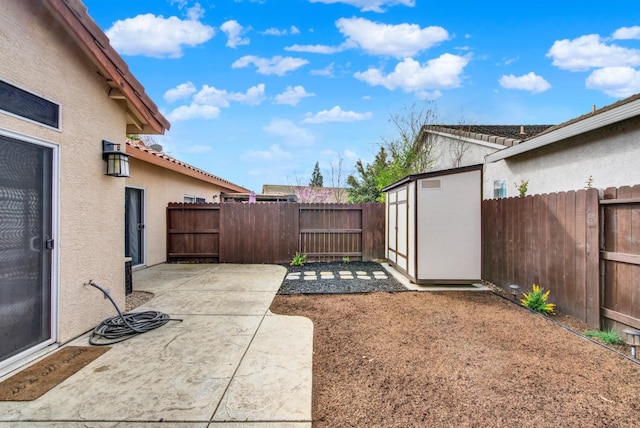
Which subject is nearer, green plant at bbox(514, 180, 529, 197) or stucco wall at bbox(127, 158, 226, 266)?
green plant at bbox(514, 180, 529, 197)

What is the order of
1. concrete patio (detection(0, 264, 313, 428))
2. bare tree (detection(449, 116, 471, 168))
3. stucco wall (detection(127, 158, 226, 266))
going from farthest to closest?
bare tree (detection(449, 116, 471, 168)), stucco wall (detection(127, 158, 226, 266)), concrete patio (detection(0, 264, 313, 428))

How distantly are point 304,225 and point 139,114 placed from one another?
208 inches

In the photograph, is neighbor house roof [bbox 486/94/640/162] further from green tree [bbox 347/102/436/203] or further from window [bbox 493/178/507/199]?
green tree [bbox 347/102/436/203]

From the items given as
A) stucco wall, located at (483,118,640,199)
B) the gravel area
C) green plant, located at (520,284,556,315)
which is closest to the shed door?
the gravel area

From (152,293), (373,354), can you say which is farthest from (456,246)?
(152,293)

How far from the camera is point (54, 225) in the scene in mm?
3217

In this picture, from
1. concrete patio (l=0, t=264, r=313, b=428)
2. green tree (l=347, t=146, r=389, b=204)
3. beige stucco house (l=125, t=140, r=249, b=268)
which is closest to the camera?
concrete patio (l=0, t=264, r=313, b=428)

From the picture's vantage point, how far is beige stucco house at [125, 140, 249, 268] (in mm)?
7156

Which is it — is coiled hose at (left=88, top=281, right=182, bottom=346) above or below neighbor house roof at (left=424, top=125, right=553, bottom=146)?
below

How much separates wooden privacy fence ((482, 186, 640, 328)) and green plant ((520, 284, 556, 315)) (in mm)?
140

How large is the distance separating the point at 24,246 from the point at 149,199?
5.30 meters

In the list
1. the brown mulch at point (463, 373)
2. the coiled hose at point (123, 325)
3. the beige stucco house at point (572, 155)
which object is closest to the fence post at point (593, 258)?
the brown mulch at point (463, 373)

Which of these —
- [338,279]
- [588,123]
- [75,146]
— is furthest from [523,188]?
[75,146]

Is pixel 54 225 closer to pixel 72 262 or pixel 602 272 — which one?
pixel 72 262
